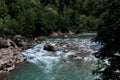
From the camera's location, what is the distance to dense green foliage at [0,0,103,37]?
230 ft

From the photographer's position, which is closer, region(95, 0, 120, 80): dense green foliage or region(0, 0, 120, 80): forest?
region(95, 0, 120, 80): dense green foliage

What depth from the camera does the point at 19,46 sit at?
56406mm

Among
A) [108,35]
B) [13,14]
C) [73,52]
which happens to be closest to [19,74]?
[73,52]

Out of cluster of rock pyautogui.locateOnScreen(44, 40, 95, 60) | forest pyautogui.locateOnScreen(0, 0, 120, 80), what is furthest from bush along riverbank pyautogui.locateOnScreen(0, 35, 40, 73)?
forest pyautogui.locateOnScreen(0, 0, 120, 80)

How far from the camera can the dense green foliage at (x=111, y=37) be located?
13.7m

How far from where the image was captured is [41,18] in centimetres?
7769

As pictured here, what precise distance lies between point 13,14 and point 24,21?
8752 mm

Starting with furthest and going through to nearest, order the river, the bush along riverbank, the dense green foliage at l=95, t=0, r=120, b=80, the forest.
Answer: the forest
the bush along riverbank
the river
the dense green foliage at l=95, t=0, r=120, b=80

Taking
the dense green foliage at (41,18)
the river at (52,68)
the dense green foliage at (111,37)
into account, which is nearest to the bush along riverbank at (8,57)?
the river at (52,68)

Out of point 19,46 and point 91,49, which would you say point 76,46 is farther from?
point 19,46

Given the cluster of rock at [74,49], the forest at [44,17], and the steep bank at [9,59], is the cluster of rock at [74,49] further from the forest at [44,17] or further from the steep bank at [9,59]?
the steep bank at [9,59]

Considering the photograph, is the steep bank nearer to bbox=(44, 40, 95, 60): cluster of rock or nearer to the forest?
bbox=(44, 40, 95, 60): cluster of rock

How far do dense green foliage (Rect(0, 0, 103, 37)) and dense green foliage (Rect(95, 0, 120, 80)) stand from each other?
49760 mm

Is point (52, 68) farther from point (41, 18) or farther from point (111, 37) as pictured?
point (41, 18)
